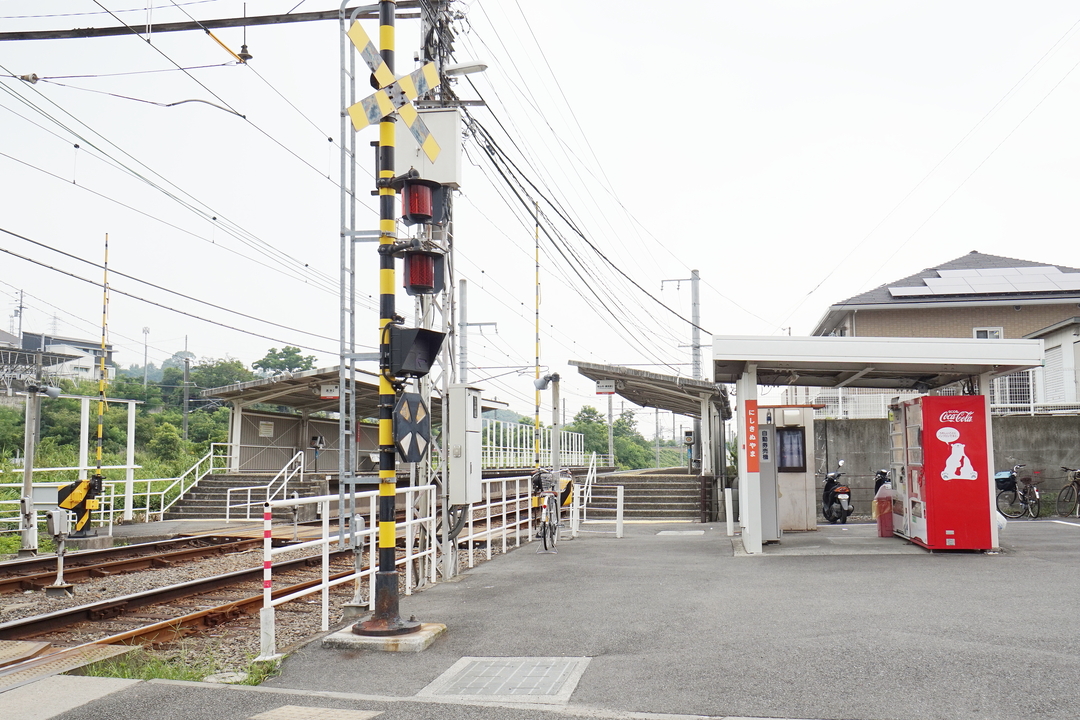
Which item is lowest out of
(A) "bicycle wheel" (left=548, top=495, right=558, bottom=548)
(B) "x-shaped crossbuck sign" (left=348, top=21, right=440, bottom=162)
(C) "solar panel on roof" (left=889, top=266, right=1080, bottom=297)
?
(A) "bicycle wheel" (left=548, top=495, right=558, bottom=548)

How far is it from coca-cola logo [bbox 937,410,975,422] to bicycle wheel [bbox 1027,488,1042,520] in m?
9.00

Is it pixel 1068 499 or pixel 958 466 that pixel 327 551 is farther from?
pixel 1068 499

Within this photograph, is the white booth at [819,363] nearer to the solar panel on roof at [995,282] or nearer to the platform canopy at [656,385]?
the platform canopy at [656,385]

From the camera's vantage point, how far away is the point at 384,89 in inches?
281

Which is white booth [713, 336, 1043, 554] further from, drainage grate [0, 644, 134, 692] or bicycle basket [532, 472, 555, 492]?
drainage grate [0, 644, 134, 692]

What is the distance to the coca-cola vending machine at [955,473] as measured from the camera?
12180mm

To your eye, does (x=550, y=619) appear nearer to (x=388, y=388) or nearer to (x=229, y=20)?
(x=388, y=388)

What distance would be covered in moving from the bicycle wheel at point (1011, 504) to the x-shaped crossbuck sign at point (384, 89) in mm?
17960

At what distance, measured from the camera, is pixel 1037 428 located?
21328mm

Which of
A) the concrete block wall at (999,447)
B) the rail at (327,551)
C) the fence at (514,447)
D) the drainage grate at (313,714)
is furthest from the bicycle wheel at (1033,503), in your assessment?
the drainage grate at (313,714)

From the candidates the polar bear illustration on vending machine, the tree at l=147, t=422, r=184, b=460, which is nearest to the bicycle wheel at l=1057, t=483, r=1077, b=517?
the polar bear illustration on vending machine

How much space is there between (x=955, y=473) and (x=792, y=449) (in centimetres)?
431

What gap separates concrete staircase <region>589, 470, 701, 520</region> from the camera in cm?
2345

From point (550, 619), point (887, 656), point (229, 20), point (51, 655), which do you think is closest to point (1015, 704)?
point (887, 656)
